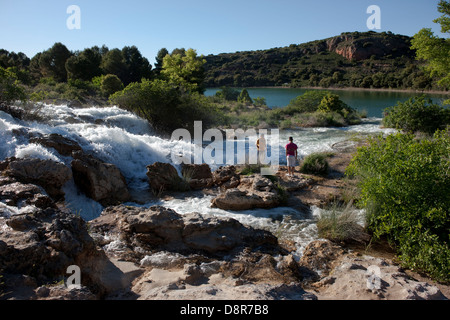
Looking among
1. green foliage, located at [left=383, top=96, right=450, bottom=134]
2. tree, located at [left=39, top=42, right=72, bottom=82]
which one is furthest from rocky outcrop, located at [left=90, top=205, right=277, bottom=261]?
tree, located at [left=39, top=42, right=72, bottom=82]

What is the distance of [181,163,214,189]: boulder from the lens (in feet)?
29.5

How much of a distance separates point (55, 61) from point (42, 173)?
3318 centimetres

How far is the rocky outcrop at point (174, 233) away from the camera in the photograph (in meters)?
4.89

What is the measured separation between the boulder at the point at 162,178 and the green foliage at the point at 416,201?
16.2 feet

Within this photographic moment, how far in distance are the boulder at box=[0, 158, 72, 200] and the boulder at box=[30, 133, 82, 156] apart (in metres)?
1.29

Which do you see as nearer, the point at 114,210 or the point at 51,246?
the point at 51,246

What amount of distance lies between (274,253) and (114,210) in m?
2.95

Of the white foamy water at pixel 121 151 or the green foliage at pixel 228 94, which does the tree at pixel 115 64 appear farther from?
the white foamy water at pixel 121 151

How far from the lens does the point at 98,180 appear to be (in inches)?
292

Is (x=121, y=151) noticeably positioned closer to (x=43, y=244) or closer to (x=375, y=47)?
(x=43, y=244)

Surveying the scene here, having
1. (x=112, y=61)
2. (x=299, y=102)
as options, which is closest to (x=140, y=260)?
(x=299, y=102)

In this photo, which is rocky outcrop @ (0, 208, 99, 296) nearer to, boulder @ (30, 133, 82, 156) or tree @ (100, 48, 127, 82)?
boulder @ (30, 133, 82, 156)
